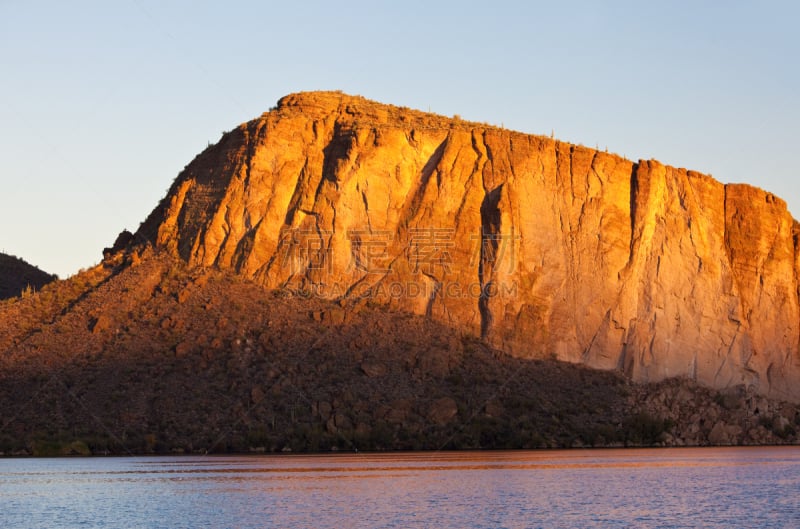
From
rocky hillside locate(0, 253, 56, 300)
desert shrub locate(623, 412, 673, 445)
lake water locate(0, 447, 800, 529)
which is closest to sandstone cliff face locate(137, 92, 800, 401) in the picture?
desert shrub locate(623, 412, 673, 445)

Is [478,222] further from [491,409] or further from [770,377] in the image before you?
[770,377]

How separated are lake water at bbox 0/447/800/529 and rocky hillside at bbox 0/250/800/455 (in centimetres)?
208

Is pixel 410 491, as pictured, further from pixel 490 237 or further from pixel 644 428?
pixel 490 237

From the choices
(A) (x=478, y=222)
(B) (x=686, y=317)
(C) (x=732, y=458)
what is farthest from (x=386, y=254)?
(C) (x=732, y=458)

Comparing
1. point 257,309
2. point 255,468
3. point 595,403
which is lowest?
point 255,468

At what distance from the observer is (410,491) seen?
51344 millimetres

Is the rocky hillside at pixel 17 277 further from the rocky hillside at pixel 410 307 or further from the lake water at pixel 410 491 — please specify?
the lake water at pixel 410 491

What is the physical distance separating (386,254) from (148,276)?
52.0ft

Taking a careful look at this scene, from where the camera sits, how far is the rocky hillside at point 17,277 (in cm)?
10425

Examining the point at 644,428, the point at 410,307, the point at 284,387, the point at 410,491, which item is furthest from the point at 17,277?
the point at 410,491

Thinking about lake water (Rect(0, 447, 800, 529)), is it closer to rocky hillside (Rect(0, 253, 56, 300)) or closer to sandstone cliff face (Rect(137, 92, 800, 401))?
sandstone cliff face (Rect(137, 92, 800, 401))

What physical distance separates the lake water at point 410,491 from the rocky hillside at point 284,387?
2075mm

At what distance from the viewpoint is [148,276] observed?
84.6m

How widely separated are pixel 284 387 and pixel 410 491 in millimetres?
24685
